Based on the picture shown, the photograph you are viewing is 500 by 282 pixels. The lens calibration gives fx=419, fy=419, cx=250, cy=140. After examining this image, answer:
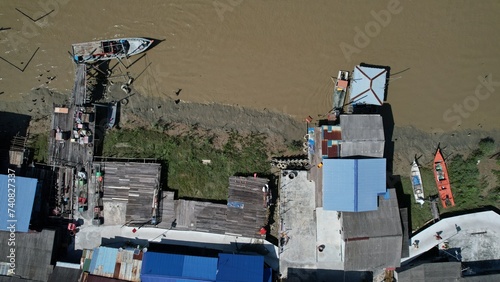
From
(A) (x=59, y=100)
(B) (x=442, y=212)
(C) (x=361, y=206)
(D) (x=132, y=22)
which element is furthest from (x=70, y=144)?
(B) (x=442, y=212)

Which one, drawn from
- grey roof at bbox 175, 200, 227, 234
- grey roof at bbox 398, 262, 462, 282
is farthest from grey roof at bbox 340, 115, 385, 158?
grey roof at bbox 175, 200, 227, 234

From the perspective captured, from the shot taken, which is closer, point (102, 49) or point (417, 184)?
point (102, 49)

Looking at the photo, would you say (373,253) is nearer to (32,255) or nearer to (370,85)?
(370,85)

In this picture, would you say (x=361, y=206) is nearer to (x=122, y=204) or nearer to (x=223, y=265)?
(x=223, y=265)

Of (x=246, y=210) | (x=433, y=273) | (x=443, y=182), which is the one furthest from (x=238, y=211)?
(x=443, y=182)

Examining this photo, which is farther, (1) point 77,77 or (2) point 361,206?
(1) point 77,77

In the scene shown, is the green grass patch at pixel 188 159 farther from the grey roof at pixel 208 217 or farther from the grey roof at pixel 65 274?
the grey roof at pixel 65 274

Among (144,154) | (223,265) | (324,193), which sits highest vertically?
(144,154)
